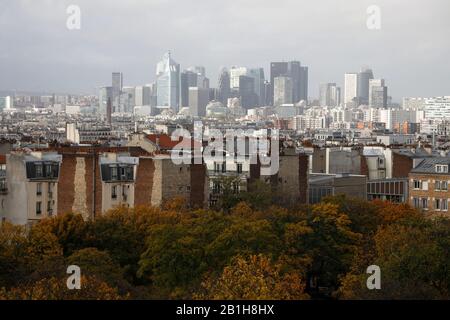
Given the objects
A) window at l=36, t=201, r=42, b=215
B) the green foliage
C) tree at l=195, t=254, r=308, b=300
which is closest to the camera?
tree at l=195, t=254, r=308, b=300

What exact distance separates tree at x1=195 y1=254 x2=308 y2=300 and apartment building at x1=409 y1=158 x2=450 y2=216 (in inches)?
925

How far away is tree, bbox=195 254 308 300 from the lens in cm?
1967

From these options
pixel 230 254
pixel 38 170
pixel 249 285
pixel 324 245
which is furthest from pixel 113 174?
pixel 249 285

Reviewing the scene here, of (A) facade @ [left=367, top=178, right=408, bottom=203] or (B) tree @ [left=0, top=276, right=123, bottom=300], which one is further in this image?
(A) facade @ [left=367, top=178, right=408, bottom=203]

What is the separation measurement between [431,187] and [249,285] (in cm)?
2767

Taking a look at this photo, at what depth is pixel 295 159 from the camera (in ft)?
145

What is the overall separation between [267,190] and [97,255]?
1452cm

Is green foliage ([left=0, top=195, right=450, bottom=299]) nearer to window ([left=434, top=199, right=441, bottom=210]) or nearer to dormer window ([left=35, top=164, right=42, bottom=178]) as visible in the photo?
dormer window ([left=35, top=164, right=42, bottom=178])

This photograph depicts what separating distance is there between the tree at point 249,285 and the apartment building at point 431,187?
77.1ft

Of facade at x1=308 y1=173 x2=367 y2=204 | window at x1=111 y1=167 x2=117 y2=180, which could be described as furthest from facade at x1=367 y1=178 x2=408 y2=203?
window at x1=111 y1=167 x2=117 y2=180

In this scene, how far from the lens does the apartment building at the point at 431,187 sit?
46.1 metres

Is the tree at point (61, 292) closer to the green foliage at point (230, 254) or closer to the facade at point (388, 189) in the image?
the green foliage at point (230, 254)

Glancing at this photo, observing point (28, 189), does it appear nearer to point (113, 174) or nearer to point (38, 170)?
point (38, 170)
